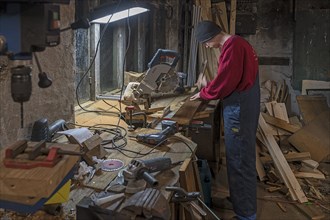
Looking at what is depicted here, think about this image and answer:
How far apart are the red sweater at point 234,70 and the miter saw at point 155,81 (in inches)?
17.9

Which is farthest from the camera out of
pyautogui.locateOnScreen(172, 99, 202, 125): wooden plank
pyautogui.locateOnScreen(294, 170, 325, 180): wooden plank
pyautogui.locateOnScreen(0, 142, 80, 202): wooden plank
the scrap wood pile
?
pyautogui.locateOnScreen(294, 170, 325, 180): wooden plank

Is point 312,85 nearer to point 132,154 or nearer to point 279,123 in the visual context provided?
point 279,123

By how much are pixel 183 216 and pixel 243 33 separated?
3806 mm

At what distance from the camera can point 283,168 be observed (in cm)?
365

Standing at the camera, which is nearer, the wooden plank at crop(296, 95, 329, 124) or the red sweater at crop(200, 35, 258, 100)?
the red sweater at crop(200, 35, 258, 100)

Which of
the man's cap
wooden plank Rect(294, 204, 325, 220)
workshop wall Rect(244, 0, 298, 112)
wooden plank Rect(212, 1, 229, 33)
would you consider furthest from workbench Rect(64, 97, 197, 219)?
workshop wall Rect(244, 0, 298, 112)

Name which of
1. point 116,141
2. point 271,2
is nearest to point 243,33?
point 271,2

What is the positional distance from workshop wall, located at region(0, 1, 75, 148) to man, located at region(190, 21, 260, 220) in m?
1.02

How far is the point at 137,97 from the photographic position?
3.08m

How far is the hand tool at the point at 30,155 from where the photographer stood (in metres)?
1.14

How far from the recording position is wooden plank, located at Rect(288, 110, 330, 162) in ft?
13.9

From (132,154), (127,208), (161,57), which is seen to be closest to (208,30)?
(161,57)

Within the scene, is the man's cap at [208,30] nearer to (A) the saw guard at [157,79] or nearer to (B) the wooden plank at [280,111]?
(A) the saw guard at [157,79]

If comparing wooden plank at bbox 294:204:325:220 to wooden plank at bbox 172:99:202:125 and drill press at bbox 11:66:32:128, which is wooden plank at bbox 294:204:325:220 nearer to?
wooden plank at bbox 172:99:202:125
